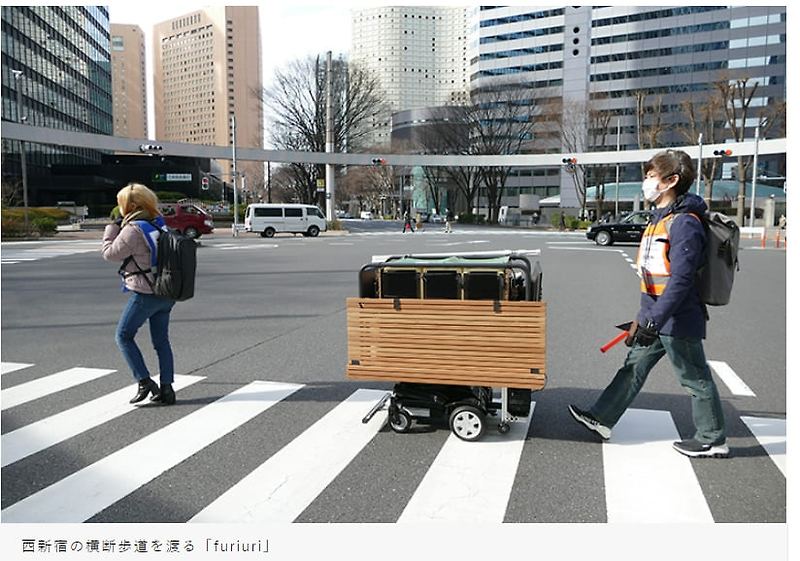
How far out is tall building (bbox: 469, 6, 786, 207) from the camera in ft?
255

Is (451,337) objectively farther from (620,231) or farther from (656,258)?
(620,231)

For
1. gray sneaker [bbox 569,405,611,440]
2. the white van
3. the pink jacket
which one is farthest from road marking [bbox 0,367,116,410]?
the white van

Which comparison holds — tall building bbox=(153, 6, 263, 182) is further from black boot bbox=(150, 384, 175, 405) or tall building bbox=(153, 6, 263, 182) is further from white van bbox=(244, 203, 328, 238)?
black boot bbox=(150, 384, 175, 405)

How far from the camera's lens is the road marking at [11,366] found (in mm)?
6184

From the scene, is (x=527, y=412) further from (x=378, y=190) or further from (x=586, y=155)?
(x=378, y=190)

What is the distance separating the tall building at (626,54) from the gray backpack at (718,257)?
245ft

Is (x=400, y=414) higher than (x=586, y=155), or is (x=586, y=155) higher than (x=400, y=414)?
(x=586, y=155)

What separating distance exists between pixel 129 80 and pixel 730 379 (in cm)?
9337

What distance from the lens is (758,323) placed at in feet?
29.1

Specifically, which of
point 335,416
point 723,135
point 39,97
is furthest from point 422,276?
point 39,97

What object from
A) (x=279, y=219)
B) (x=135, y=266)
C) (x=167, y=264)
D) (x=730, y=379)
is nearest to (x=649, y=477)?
(x=730, y=379)

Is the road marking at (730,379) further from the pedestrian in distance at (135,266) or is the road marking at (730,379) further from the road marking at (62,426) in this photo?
the road marking at (62,426)

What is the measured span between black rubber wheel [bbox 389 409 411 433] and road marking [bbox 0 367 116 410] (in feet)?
10.5

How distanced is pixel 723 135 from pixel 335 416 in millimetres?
65101
